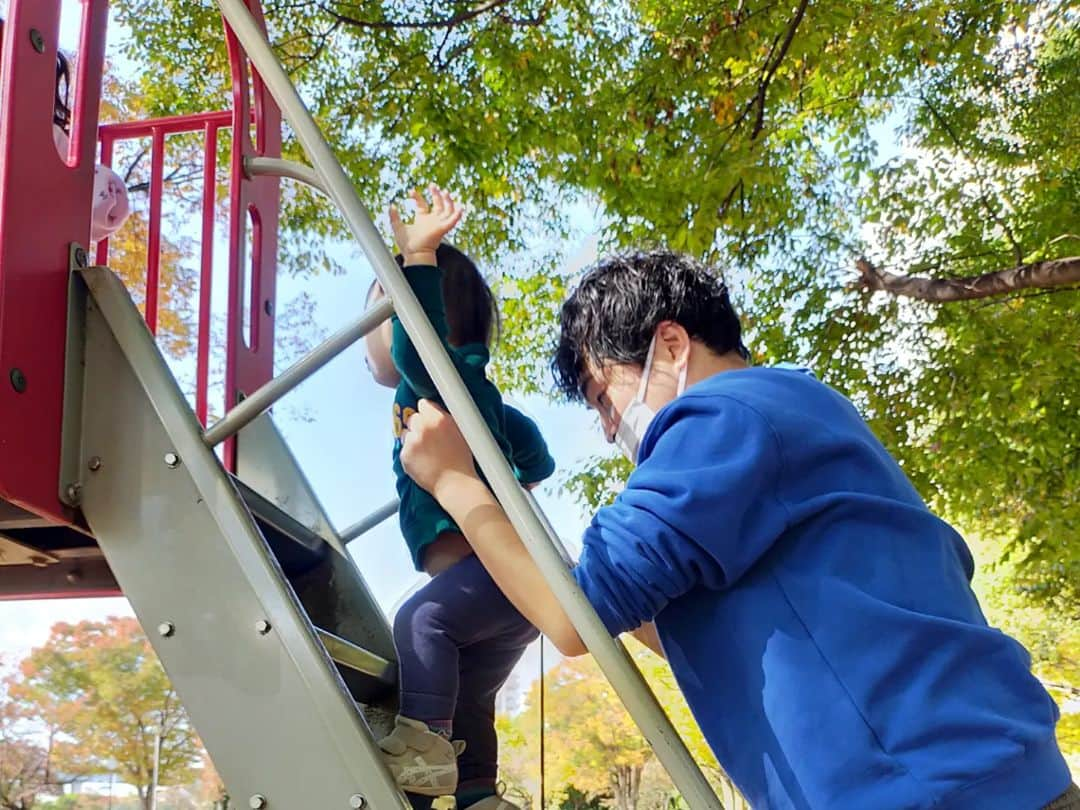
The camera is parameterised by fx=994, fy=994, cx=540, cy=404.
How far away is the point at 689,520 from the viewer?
1.03 metres

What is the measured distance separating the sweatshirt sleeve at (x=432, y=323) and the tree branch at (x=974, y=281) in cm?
437

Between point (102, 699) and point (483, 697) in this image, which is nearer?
point (483, 697)

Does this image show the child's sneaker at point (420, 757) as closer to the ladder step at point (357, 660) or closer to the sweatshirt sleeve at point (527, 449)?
the ladder step at point (357, 660)

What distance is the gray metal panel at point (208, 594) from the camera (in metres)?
1.24

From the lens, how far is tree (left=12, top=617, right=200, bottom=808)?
1033 centimetres

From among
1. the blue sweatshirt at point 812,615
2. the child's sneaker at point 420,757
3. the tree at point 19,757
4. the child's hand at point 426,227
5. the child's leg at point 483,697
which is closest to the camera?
the blue sweatshirt at point 812,615

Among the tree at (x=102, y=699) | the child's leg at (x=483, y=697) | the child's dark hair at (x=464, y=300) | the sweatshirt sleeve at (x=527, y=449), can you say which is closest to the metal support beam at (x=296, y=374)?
the child's dark hair at (x=464, y=300)

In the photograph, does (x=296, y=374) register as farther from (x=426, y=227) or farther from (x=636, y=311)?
Answer: (x=636, y=311)

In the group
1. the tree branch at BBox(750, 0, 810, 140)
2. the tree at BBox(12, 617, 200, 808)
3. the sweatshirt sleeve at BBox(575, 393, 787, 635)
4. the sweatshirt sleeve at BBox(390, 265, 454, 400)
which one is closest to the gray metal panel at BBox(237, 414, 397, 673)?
the sweatshirt sleeve at BBox(390, 265, 454, 400)

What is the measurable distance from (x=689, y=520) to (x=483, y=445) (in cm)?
26

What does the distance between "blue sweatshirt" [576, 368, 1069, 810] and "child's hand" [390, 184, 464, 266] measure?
1.93 ft

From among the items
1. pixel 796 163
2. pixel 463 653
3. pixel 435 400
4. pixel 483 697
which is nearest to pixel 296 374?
pixel 435 400

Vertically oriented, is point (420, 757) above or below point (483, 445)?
below

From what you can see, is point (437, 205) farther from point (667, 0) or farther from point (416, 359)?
point (667, 0)
